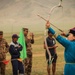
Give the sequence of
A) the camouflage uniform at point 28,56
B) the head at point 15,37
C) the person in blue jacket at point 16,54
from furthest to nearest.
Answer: the camouflage uniform at point 28,56
the person in blue jacket at point 16,54
the head at point 15,37

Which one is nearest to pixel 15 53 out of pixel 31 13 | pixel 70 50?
pixel 70 50

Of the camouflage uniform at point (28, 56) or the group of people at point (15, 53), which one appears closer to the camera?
the group of people at point (15, 53)

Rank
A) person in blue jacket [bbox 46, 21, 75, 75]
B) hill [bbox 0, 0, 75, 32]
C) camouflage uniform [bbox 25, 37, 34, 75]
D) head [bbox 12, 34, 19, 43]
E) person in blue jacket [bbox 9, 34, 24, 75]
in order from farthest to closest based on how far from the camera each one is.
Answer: hill [bbox 0, 0, 75, 32] < camouflage uniform [bbox 25, 37, 34, 75] < person in blue jacket [bbox 9, 34, 24, 75] < head [bbox 12, 34, 19, 43] < person in blue jacket [bbox 46, 21, 75, 75]

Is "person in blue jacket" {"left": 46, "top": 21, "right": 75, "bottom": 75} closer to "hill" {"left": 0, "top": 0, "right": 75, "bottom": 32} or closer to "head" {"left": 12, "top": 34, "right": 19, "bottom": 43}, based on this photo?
"head" {"left": 12, "top": 34, "right": 19, "bottom": 43}

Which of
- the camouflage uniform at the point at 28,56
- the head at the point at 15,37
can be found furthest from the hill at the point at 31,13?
the head at the point at 15,37

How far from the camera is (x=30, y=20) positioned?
160 m

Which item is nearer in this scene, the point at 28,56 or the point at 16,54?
the point at 16,54

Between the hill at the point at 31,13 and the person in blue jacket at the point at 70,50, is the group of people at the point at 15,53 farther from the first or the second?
the hill at the point at 31,13

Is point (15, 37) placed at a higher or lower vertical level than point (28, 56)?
higher

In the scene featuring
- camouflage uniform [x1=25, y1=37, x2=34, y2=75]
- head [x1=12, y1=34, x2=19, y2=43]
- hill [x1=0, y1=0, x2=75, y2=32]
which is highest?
hill [x1=0, y1=0, x2=75, y2=32]

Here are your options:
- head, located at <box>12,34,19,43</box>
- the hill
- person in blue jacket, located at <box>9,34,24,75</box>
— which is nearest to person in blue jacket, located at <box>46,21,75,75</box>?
head, located at <box>12,34,19,43</box>

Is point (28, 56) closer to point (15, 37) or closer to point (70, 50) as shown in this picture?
point (15, 37)

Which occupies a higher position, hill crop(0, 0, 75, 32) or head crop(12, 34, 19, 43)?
hill crop(0, 0, 75, 32)

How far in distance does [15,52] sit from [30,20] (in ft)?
477
